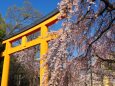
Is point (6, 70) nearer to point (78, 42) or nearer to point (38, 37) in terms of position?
point (38, 37)

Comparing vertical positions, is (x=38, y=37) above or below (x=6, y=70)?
above

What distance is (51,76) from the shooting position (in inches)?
207

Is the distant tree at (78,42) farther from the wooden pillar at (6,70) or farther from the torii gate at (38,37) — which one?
the wooden pillar at (6,70)

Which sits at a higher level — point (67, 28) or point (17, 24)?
point (17, 24)

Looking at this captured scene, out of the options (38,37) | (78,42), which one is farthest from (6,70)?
(78,42)

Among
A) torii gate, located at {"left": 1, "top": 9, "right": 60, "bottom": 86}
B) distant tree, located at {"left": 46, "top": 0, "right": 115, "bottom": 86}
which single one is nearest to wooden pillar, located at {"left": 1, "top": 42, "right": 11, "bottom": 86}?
torii gate, located at {"left": 1, "top": 9, "right": 60, "bottom": 86}

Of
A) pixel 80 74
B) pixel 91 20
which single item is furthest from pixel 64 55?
pixel 91 20

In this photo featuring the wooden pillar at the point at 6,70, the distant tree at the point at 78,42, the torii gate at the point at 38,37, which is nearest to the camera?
the distant tree at the point at 78,42

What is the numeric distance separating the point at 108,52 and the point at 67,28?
4.24 ft

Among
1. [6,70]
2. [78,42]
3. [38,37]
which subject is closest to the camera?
[78,42]

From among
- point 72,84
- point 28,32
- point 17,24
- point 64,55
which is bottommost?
point 72,84

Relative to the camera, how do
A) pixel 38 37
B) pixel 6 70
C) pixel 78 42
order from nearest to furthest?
1. pixel 78 42
2. pixel 38 37
3. pixel 6 70

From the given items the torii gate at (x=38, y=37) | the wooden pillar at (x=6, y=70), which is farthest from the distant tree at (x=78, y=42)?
the wooden pillar at (x=6, y=70)

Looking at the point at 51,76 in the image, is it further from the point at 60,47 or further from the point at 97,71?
the point at 97,71
